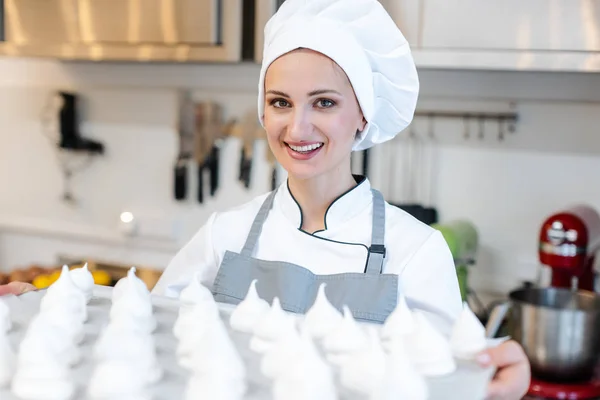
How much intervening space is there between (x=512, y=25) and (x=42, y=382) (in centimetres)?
121

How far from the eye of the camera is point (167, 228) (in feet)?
7.20

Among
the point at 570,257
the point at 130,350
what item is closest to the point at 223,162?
the point at 570,257

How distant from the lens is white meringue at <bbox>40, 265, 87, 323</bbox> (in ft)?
2.49

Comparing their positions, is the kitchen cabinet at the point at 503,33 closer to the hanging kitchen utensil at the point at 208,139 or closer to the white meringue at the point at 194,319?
the hanging kitchen utensil at the point at 208,139

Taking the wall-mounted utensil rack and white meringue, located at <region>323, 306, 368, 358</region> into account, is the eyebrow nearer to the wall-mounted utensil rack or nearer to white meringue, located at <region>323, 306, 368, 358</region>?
white meringue, located at <region>323, 306, 368, 358</region>

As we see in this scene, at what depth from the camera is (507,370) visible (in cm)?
69

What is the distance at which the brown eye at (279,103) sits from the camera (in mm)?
1084

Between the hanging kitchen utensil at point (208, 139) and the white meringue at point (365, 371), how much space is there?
4.99 ft

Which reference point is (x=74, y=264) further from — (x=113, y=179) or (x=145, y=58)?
(x=145, y=58)

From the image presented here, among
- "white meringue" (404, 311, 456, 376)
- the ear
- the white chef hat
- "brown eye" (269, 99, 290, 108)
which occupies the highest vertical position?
the white chef hat

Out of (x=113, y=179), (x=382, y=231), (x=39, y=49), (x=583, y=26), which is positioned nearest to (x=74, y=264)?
(x=113, y=179)

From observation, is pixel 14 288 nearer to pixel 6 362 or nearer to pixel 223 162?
pixel 6 362

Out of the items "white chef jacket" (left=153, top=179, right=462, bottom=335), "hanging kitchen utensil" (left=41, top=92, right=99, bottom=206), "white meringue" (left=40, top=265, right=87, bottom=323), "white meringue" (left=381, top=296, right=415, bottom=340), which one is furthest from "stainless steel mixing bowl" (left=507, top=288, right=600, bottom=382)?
"hanging kitchen utensil" (left=41, top=92, right=99, bottom=206)

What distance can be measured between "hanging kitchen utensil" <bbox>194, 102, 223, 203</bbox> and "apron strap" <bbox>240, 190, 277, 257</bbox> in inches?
34.7
